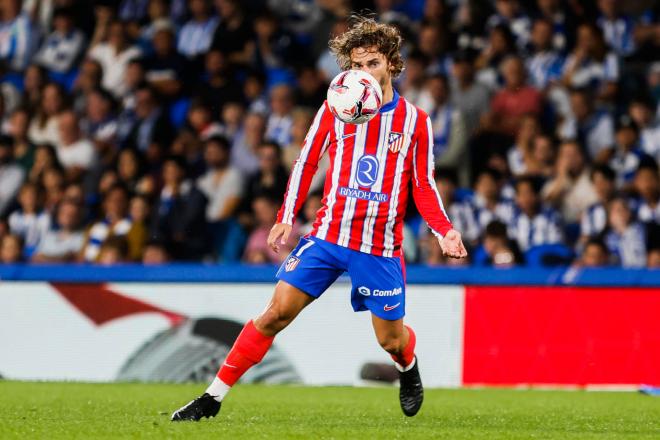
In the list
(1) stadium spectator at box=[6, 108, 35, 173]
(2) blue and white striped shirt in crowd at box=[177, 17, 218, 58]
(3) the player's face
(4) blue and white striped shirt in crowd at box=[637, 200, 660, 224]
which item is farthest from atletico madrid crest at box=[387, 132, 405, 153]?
(2) blue and white striped shirt in crowd at box=[177, 17, 218, 58]

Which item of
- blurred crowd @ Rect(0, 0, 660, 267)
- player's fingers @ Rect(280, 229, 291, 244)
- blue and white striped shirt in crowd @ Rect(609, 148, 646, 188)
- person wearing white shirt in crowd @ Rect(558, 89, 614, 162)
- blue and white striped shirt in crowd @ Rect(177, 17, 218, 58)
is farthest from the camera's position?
blue and white striped shirt in crowd @ Rect(177, 17, 218, 58)

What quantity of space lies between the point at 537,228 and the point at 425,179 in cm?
478

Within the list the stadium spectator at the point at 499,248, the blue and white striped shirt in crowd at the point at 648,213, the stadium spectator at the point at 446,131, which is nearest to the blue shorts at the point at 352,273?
the stadium spectator at the point at 499,248

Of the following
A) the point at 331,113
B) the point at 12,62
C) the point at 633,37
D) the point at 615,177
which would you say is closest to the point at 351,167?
the point at 331,113

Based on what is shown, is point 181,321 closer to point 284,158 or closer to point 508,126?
point 284,158

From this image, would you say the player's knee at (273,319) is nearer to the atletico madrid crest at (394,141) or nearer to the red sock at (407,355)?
the red sock at (407,355)

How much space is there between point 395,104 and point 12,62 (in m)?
10.1

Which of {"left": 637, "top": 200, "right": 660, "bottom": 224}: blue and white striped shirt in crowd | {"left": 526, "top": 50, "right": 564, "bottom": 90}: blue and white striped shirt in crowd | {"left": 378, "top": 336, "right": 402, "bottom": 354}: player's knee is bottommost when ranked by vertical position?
{"left": 378, "top": 336, "right": 402, "bottom": 354}: player's knee

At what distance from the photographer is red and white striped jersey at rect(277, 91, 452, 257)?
6.23 meters

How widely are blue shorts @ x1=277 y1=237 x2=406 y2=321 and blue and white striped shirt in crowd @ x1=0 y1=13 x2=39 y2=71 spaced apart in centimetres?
998

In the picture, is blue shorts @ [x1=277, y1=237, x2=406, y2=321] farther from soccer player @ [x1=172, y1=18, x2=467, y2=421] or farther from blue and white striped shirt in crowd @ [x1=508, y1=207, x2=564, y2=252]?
blue and white striped shirt in crowd @ [x1=508, y1=207, x2=564, y2=252]

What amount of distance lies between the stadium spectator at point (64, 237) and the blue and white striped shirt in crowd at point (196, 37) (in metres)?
2.72

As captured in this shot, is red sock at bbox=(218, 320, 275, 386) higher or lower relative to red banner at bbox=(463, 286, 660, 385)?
higher

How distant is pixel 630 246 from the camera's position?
10.6m
